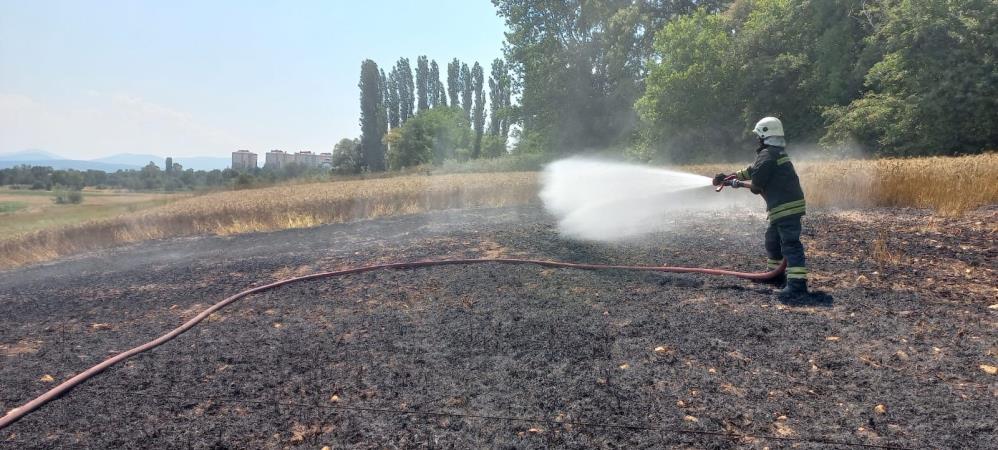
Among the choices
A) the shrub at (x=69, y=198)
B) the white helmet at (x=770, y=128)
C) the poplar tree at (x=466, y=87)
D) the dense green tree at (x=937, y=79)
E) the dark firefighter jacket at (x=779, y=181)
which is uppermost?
the poplar tree at (x=466, y=87)

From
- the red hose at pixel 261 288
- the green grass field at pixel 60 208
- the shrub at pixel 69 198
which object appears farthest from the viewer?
the shrub at pixel 69 198

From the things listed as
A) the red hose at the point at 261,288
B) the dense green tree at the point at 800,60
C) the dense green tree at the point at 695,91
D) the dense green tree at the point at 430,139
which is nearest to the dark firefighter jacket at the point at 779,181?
the red hose at the point at 261,288

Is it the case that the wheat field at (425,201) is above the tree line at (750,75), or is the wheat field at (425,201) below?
below

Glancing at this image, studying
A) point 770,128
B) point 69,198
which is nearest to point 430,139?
point 69,198

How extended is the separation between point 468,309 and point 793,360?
118 inches

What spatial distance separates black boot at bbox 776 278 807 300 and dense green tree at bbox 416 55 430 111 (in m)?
93.8

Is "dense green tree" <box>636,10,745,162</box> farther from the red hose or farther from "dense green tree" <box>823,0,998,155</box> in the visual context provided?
the red hose

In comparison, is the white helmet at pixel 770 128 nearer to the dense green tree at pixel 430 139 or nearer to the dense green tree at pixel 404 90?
the dense green tree at pixel 430 139

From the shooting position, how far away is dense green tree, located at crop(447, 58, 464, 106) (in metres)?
100

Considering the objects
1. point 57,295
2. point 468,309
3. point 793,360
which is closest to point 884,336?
point 793,360

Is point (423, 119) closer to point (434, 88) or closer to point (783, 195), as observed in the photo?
point (434, 88)

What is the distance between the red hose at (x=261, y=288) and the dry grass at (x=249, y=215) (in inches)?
292

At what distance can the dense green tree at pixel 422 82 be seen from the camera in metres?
96.5

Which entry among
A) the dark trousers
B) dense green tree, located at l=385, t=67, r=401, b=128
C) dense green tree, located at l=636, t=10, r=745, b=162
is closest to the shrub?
the dark trousers
